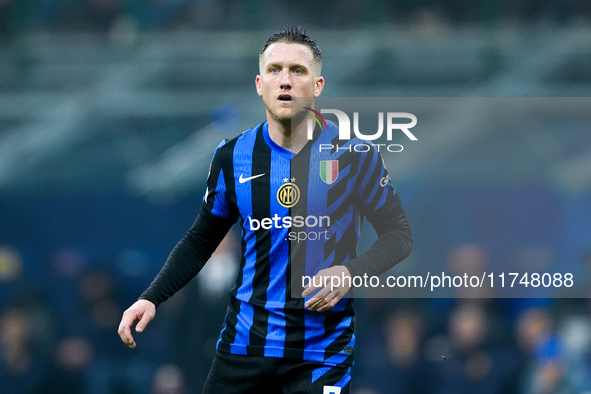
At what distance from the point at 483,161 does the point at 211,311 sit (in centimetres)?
225

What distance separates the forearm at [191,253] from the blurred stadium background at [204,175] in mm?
2272

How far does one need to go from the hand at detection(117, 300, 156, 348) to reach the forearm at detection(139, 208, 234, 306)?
13 centimetres

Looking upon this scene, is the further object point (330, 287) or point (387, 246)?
point (387, 246)

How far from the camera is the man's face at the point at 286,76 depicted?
312 centimetres

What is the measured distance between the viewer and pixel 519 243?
5.81 m

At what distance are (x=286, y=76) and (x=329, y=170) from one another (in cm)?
36

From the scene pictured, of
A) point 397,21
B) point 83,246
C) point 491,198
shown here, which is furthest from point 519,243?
point 83,246

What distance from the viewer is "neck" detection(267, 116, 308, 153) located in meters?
3.19

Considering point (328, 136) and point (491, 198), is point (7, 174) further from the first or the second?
point (328, 136)

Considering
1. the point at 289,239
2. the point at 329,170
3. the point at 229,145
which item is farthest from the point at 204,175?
the point at 289,239

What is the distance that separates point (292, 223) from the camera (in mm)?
3057

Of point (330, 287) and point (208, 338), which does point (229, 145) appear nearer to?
point (330, 287)

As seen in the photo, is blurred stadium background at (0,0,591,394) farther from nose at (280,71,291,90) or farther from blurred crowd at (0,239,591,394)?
nose at (280,71,291,90)

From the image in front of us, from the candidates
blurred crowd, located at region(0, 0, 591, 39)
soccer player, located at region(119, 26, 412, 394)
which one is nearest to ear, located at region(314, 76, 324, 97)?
soccer player, located at region(119, 26, 412, 394)
